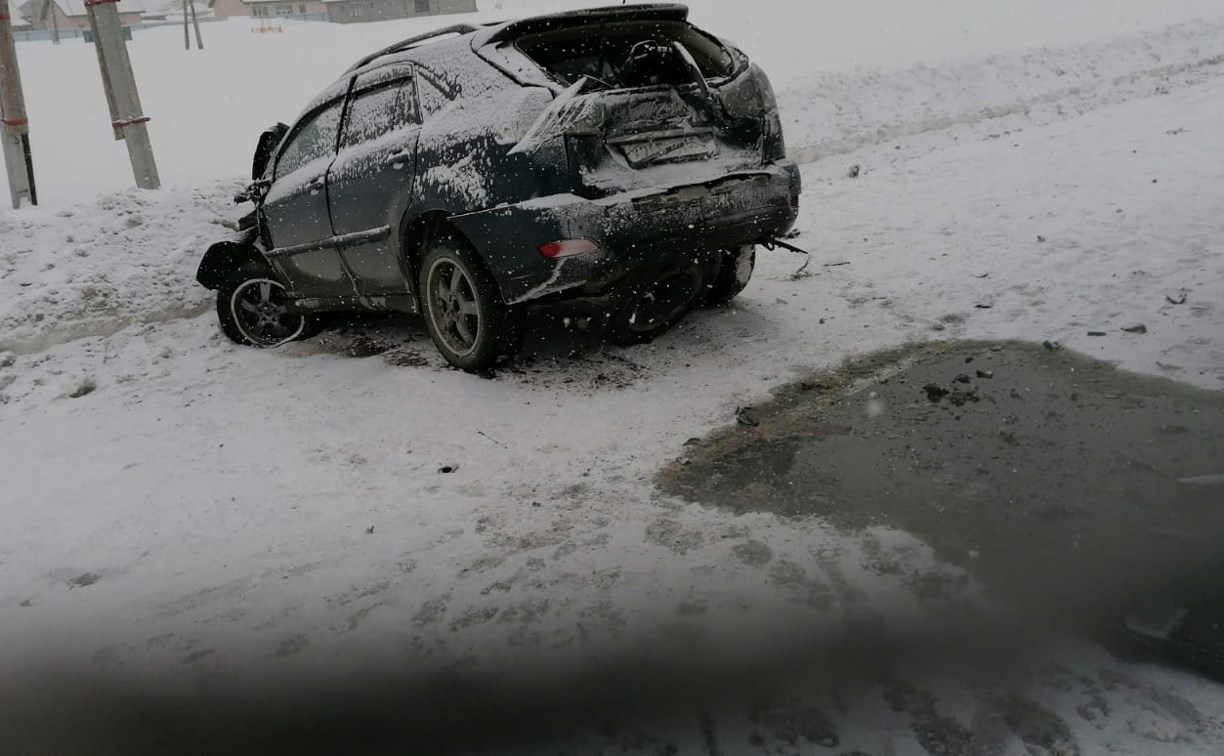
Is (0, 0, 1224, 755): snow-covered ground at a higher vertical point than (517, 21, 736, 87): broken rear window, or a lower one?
lower

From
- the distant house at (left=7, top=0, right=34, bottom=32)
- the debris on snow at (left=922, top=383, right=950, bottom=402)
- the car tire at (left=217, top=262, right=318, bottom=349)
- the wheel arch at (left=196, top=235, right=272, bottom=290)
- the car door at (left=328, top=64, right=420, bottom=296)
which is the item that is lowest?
the debris on snow at (left=922, top=383, right=950, bottom=402)

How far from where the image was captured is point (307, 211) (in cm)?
615

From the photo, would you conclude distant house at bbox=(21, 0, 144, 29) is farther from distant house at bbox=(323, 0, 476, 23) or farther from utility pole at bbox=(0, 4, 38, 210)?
utility pole at bbox=(0, 4, 38, 210)

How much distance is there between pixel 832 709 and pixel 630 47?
12.6ft

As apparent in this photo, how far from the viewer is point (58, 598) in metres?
3.50

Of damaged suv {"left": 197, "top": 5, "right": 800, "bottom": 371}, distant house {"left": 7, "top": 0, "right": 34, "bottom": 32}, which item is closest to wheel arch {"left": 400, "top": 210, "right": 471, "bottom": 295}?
damaged suv {"left": 197, "top": 5, "right": 800, "bottom": 371}

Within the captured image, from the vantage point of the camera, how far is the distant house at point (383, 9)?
5838cm

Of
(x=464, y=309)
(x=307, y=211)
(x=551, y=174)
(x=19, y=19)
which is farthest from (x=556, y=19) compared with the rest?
(x=19, y=19)

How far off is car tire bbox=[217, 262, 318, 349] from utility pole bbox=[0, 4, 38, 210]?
12.1 ft

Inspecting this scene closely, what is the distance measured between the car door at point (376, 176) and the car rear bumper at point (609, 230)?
677mm

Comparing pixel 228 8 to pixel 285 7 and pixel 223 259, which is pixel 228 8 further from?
pixel 223 259

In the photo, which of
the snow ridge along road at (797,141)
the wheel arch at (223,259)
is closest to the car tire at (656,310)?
the wheel arch at (223,259)

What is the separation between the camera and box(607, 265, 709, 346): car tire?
541 cm

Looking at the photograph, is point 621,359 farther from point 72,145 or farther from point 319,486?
point 72,145
